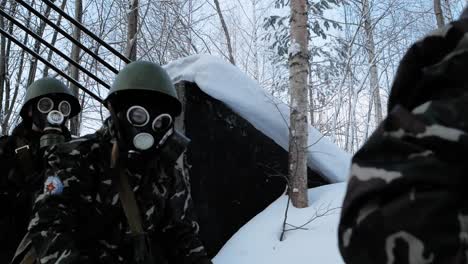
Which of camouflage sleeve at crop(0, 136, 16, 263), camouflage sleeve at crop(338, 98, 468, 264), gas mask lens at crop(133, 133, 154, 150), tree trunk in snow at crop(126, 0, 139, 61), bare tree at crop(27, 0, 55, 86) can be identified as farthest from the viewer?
bare tree at crop(27, 0, 55, 86)

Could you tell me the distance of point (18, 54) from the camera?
14156 millimetres

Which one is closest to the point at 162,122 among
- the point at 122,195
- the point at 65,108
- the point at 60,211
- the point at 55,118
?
the point at 122,195

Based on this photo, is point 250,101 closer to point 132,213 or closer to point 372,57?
point 132,213

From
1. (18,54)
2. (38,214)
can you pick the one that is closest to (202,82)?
(38,214)

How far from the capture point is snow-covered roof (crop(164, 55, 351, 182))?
4.52 m

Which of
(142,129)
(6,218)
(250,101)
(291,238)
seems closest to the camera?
(142,129)

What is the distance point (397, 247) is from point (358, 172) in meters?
0.11

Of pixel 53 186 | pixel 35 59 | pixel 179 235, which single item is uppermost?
pixel 35 59

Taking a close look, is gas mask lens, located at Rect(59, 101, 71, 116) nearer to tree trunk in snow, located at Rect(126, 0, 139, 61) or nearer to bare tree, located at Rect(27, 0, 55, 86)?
tree trunk in snow, located at Rect(126, 0, 139, 61)

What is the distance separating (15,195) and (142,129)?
1159 millimetres

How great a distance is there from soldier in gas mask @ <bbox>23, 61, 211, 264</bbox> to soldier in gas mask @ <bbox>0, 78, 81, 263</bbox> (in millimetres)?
670

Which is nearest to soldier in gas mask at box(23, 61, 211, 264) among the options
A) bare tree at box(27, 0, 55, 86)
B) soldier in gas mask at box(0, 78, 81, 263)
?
soldier in gas mask at box(0, 78, 81, 263)

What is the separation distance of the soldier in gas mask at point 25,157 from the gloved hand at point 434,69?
2470mm

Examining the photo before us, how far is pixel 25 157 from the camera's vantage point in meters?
2.97
